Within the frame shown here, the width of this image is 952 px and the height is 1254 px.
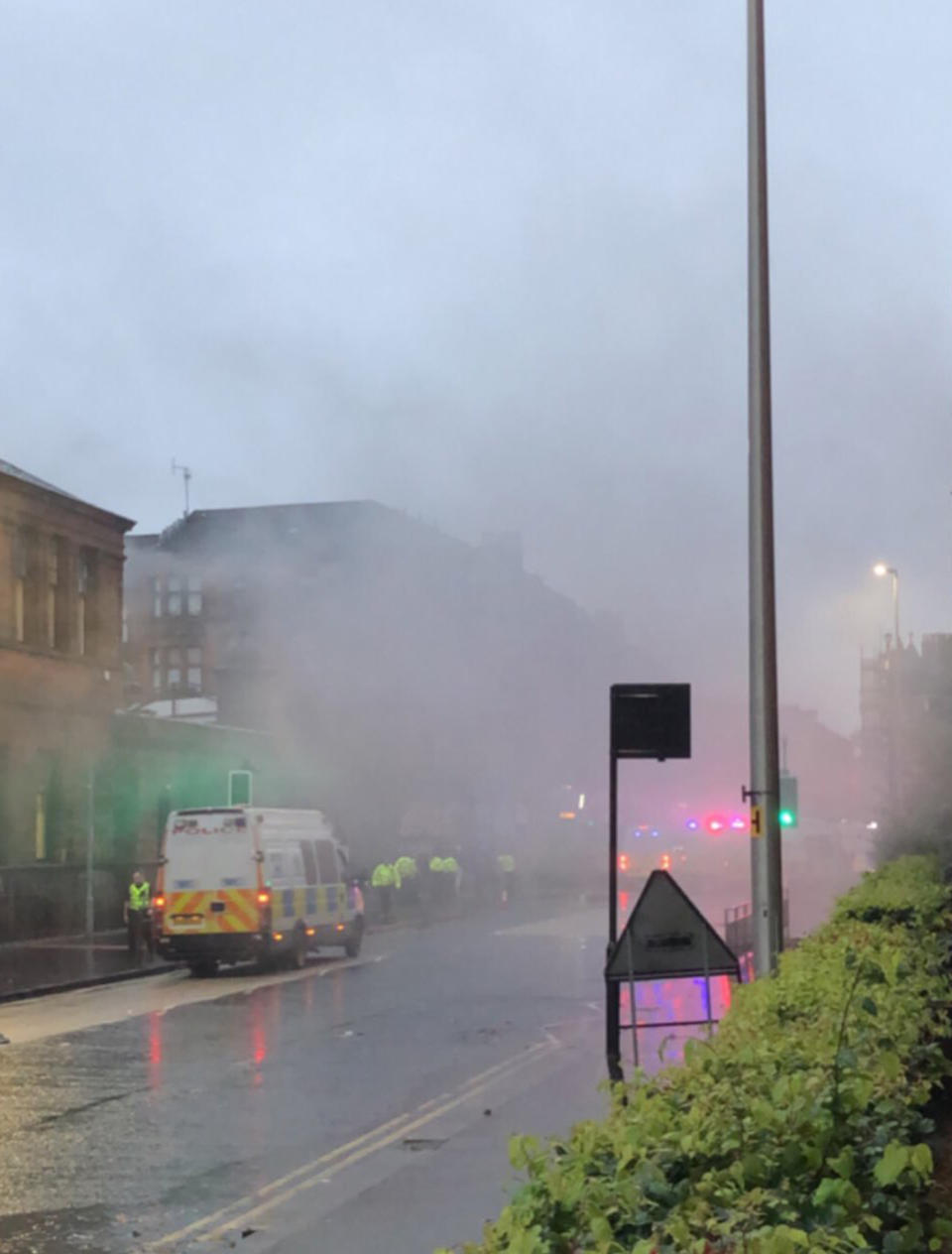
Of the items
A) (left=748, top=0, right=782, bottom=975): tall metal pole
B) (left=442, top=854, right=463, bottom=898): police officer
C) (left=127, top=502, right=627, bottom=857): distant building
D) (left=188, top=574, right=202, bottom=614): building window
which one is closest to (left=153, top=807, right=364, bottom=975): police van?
→ (left=748, top=0, right=782, bottom=975): tall metal pole

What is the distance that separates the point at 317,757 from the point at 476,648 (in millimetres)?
7524

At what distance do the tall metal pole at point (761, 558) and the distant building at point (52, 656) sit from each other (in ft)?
66.4

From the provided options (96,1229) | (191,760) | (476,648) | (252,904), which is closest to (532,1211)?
(96,1229)

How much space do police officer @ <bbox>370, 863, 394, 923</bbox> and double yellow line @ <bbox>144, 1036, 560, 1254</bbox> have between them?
21.7 metres

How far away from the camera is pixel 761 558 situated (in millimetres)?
9148

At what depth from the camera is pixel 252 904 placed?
19.8 meters

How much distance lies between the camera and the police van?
1978 centimetres

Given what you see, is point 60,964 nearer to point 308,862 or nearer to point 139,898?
point 139,898

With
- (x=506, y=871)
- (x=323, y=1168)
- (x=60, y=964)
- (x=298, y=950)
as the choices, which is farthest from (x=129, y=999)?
(x=506, y=871)

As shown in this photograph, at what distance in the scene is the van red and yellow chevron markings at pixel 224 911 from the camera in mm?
19719

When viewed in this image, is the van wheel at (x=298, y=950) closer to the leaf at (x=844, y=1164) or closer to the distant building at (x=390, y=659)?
the leaf at (x=844, y=1164)

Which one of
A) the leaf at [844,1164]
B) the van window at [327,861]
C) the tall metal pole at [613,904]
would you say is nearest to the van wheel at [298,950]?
the van window at [327,861]

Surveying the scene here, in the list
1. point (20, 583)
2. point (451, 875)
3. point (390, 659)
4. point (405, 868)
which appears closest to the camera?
point (20, 583)

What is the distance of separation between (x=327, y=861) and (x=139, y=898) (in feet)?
8.81
